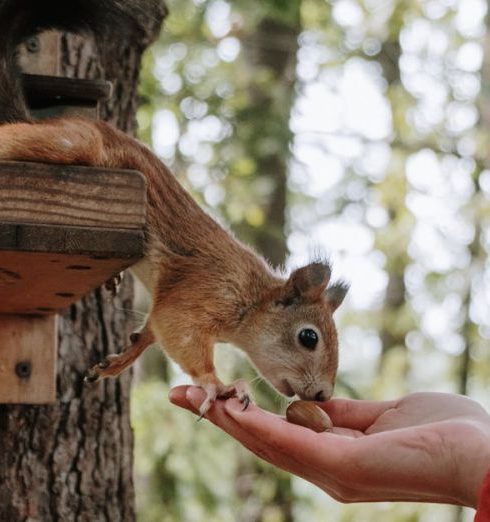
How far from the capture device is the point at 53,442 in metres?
2.12

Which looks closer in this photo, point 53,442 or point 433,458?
point 433,458

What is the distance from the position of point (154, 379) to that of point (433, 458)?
10.1 feet

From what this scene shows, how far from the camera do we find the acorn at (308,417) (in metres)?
1.75

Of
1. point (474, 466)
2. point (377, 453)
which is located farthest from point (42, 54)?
point (474, 466)

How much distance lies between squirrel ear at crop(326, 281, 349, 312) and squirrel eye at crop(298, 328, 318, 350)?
0.38 ft

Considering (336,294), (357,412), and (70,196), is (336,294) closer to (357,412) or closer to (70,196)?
(357,412)

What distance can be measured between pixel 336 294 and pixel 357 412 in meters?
0.34

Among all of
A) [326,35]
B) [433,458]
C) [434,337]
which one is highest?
[326,35]

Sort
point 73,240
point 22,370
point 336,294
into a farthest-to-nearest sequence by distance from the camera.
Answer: point 336,294 < point 22,370 < point 73,240

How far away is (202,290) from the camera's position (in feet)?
6.14

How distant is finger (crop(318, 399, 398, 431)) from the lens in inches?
74.9

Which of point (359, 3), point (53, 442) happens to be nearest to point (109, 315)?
point (53, 442)

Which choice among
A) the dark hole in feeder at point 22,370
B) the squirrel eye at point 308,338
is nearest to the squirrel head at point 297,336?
the squirrel eye at point 308,338

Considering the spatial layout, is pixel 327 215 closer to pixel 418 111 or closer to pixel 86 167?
pixel 418 111
